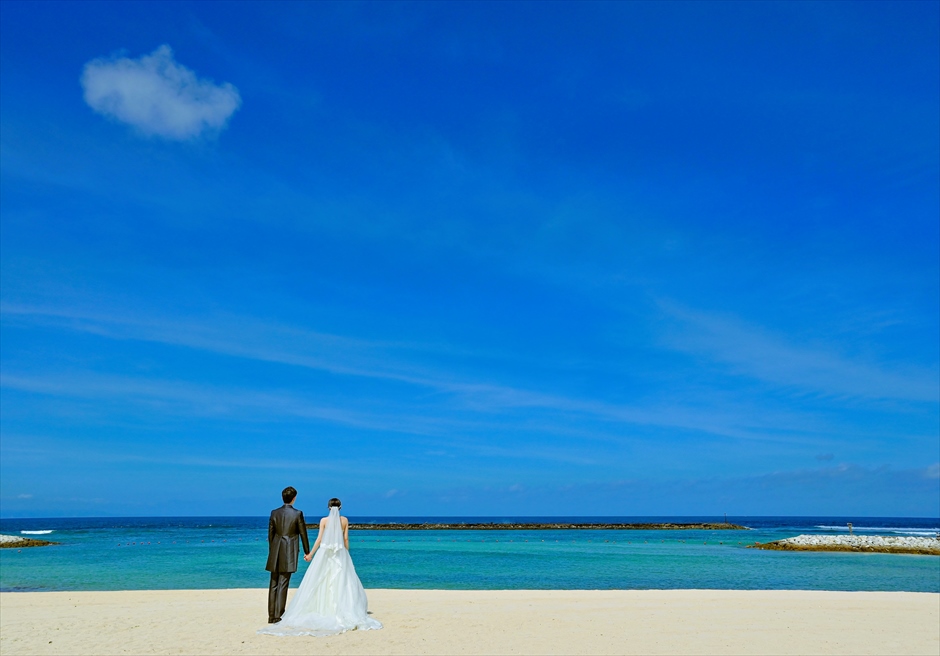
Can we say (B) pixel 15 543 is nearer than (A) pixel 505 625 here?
No

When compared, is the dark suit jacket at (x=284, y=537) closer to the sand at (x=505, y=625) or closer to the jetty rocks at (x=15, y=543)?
the sand at (x=505, y=625)

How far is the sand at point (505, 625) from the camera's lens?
11469 millimetres

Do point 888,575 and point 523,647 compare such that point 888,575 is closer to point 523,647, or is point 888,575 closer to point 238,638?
point 523,647

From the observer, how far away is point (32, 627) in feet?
43.4

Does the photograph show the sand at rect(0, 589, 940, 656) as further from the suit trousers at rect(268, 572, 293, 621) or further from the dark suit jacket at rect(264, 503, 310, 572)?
the dark suit jacket at rect(264, 503, 310, 572)

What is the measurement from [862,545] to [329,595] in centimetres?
5920

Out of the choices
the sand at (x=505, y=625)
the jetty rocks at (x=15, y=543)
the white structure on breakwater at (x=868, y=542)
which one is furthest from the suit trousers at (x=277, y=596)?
the jetty rocks at (x=15, y=543)

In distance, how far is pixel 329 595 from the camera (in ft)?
41.0

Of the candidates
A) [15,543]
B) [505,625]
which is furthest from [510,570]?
[15,543]

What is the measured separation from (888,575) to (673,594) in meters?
22.2

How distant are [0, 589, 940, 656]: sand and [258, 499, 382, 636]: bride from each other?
0.40 metres

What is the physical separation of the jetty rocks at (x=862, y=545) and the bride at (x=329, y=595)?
175 ft

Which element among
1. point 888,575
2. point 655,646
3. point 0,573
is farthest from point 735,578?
point 0,573

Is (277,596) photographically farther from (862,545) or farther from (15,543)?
(862,545)
